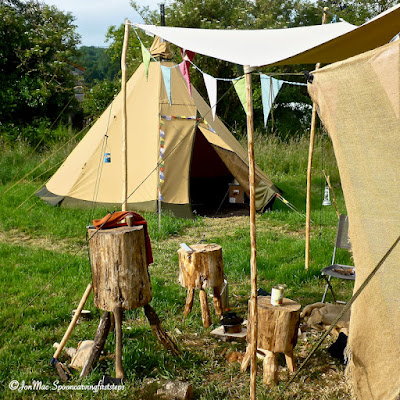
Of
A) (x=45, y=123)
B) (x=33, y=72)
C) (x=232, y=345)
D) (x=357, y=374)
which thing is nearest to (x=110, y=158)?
(x=232, y=345)

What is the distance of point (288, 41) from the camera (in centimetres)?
374

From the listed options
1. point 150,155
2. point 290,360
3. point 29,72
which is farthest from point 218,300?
point 29,72

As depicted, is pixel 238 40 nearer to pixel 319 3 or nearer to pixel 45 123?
pixel 45 123

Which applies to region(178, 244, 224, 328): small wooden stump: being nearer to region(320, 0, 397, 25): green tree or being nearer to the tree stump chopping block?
the tree stump chopping block

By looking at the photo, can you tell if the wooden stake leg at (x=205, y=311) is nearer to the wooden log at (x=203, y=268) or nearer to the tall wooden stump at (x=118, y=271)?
the wooden log at (x=203, y=268)

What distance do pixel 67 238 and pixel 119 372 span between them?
373cm

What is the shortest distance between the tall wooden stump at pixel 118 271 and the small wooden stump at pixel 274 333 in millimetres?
833

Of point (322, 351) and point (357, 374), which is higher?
point (357, 374)

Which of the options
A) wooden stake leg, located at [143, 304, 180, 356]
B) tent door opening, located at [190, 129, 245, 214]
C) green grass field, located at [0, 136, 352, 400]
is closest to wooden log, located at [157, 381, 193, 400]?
green grass field, located at [0, 136, 352, 400]

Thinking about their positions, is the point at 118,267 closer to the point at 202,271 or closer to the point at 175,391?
the point at 175,391

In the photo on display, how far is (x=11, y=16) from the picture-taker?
14.7m

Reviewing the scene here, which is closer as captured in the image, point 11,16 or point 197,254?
point 197,254

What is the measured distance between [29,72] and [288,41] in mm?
13154

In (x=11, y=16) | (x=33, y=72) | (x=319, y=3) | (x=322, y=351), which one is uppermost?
(x=319, y=3)
